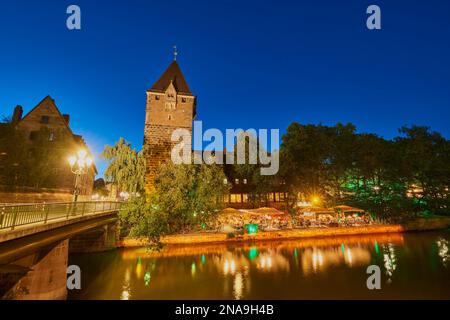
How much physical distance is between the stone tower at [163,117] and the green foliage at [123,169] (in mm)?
1374

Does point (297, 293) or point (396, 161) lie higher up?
point (396, 161)

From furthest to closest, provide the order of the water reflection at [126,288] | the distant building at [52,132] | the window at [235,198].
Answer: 1. the window at [235,198]
2. the distant building at [52,132]
3. the water reflection at [126,288]

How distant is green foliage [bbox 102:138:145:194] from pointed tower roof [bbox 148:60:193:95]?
966cm

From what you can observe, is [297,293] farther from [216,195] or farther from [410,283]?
[216,195]

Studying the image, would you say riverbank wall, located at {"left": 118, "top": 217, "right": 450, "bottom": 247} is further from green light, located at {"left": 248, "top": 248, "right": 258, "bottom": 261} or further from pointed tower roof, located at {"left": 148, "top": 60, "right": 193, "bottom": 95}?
pointed tower roof, located at {"left": 148, "top": 60, "right": 193, "bottom": 95}

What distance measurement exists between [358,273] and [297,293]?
573 cm

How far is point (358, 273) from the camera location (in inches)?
629

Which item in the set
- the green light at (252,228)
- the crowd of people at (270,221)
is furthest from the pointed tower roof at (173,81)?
the green light at (252,228)

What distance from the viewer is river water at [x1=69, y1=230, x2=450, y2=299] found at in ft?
43.4

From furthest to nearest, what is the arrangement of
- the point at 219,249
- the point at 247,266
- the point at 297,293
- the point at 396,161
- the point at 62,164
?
the point at 396,161 < the point at 62,164 < the point at 219,249 < the point at 247,266 < the point at 297,293

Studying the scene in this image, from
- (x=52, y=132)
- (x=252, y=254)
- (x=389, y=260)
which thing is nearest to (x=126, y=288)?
(x=252, y=254)

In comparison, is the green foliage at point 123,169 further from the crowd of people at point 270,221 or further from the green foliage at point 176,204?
the crowd of people at point 270,221

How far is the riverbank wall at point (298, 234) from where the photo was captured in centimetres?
2394

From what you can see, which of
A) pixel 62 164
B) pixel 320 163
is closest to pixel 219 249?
pixel 62 164
